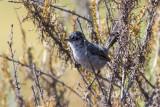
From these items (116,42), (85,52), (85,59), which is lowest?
(116,42)

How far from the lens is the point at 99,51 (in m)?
3.69

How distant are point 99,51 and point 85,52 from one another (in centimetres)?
19

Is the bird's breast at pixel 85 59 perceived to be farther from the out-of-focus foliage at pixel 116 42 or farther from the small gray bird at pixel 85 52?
the out-of-focus foliage at pixel 116 42

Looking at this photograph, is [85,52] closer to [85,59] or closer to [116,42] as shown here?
[85,59]

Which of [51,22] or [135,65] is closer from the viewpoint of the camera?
[135,65]

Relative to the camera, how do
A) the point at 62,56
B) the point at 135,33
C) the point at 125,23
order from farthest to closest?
the point at 62,56, the point at 135,33, the point at 125,23

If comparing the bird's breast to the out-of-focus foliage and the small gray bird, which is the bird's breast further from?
the out-of-focus foliage

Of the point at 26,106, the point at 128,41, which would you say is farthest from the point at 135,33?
the point at 26,106

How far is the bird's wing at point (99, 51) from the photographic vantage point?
3457 millimetres

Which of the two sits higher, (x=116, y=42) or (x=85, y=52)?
(x=85, y=52)

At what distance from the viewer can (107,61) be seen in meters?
3.51

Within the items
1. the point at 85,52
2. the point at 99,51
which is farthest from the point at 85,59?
the point at 99,51

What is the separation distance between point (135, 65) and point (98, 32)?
2.10ft

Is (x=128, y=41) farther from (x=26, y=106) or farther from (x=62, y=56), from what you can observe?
(x=26, y=106)
